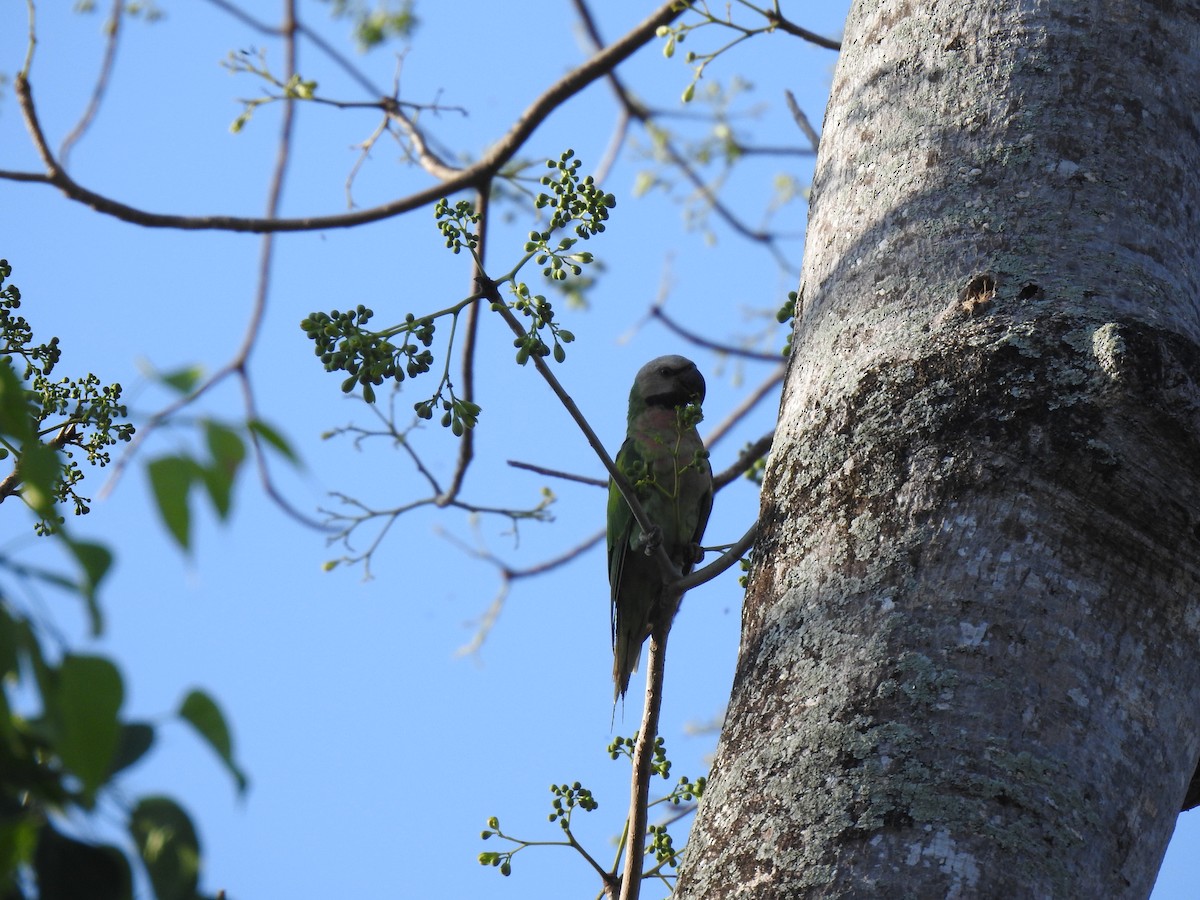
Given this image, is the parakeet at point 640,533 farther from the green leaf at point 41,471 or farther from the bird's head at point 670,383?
the green leaf at point 41,471

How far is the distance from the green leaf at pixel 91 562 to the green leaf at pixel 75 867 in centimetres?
21

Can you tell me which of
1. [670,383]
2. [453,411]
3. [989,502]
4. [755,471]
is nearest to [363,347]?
[453,411]

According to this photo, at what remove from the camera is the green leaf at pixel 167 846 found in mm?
851

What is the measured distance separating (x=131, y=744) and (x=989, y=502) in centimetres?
128

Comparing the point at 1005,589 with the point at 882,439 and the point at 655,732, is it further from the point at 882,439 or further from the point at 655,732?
the point at 655,732

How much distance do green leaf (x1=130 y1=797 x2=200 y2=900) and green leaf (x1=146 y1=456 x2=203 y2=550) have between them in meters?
0.20

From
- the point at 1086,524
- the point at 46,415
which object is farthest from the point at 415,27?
the point at 1086,524

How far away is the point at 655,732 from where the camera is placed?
248 cm

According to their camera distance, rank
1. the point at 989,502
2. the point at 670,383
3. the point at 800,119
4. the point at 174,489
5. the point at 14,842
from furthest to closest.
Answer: the point at 670,383
the point at 800,119
the point at 989,502
the point at 174,489
the point at 14,842

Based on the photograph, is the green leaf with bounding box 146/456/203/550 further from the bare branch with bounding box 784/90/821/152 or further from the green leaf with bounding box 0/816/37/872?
the bare branch with bounding box 784/90/821/152

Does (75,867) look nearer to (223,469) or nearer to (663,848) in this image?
(223,469)

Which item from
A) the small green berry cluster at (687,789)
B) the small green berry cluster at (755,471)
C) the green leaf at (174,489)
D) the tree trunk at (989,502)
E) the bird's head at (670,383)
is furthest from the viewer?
the bird's head at (670,383)

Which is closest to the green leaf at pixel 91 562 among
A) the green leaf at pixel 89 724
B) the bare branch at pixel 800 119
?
the green leaf at pixel 89 724

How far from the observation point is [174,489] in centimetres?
87
